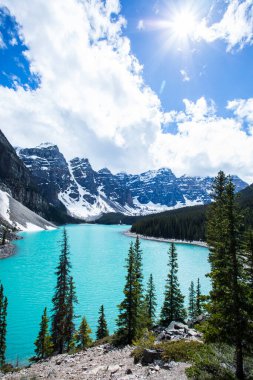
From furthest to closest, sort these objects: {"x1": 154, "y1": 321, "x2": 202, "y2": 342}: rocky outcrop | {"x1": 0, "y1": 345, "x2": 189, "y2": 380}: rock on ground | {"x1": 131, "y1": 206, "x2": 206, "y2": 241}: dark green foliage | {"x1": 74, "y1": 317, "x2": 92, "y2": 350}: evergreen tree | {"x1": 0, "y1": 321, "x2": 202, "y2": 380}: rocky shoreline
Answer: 1. {"x1": 131, "y1": 206, "x2": 206, "y2": 241}: dark green foliage
2. {"x1": 74, "y1": 317, "x2": 92, "y2": 350}: evergreen tree
3. {"x1": 154, "y1": 321, "x2": 202, "y2": 342}: rocky outcrop
4. {"x1": 0, "y1": 321, "x2": 202, "y2": 380}: rocky shoreline
5. {"x1": 0, "y1": 345, "x2": 189, "y2": 380}: rock on ground

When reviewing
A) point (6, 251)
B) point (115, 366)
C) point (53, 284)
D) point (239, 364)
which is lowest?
point (53, 284)

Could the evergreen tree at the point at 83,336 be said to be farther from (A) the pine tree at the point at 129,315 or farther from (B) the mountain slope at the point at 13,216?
(B) the mountain slope at the point at 13,216

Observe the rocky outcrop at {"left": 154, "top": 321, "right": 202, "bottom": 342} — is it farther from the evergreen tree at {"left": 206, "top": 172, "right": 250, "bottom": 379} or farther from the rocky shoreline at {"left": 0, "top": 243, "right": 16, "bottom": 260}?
the rocky shoreline at {"left": 0, "top": 243, "right": 16, "bottom": 260}

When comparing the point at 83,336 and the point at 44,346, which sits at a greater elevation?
the point at 83,336

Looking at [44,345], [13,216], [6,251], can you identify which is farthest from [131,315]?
[13,216]

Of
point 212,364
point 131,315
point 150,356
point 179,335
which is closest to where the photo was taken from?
point 212,364

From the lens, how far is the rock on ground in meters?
14.7

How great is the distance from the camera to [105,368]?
1725 centimetres

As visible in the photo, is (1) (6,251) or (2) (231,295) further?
(1) (6,251)

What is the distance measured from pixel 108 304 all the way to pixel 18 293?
65.5 feet

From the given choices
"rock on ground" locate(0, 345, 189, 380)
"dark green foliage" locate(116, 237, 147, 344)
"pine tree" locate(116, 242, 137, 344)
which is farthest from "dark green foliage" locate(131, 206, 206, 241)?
"rock on ground" locate(0, 345, 189, 380)

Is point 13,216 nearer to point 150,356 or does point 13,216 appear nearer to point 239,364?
point 150,356

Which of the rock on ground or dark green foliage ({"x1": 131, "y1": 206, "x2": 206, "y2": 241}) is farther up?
dark green foliage ({"x1": 131, "y1": 206, "x2": 206, "y2": 241})

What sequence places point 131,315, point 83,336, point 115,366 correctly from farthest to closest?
point 83,336
point 131,315
point 115,366
